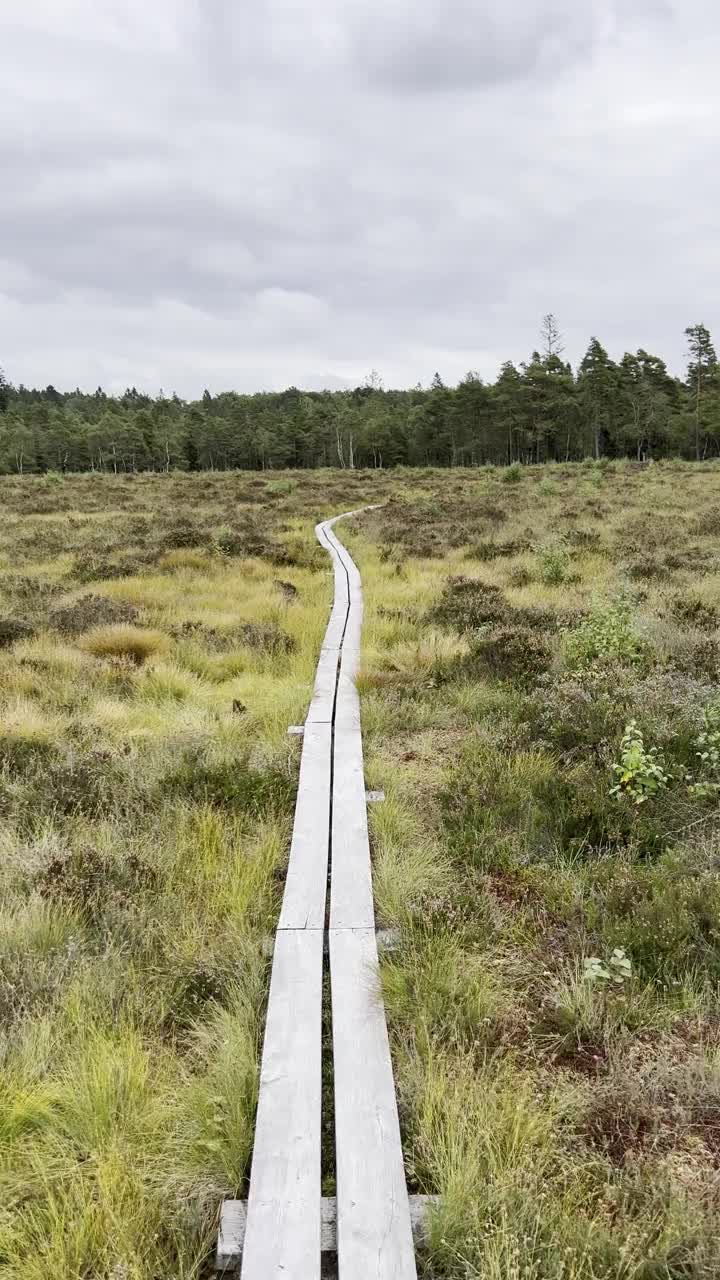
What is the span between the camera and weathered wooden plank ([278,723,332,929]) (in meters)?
3.66

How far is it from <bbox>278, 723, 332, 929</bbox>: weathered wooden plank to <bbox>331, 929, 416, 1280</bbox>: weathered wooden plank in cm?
36

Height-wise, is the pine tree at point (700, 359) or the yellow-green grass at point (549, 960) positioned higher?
the pine tree at point (700, 359)

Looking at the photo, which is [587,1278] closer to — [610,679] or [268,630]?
[610,679]

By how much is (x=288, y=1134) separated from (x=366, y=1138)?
274mm

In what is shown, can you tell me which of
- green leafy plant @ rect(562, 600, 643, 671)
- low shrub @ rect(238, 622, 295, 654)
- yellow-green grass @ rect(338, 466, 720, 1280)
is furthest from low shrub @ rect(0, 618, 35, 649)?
green leafy plant @ rect(562, 600, 643, 671)

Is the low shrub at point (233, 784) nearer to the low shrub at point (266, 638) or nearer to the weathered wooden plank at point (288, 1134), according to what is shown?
the weathered wooden plank at point (288, 1134)

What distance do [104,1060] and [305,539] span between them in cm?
1687

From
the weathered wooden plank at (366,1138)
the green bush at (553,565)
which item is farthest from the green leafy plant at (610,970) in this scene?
the green bush at (553,565)

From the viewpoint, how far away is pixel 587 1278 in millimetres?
2020

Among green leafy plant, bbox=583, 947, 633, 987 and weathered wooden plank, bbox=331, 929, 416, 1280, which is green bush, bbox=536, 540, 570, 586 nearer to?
green leafy plant, bbox=583, 947, 633, 987

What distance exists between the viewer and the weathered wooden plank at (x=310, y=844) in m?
3.66

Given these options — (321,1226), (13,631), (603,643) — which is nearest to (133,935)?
(321,1226)

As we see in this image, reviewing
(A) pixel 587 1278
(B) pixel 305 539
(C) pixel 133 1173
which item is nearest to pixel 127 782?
(C) pixel 133 1173

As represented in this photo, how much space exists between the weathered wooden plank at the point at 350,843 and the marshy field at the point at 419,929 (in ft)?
0.41
